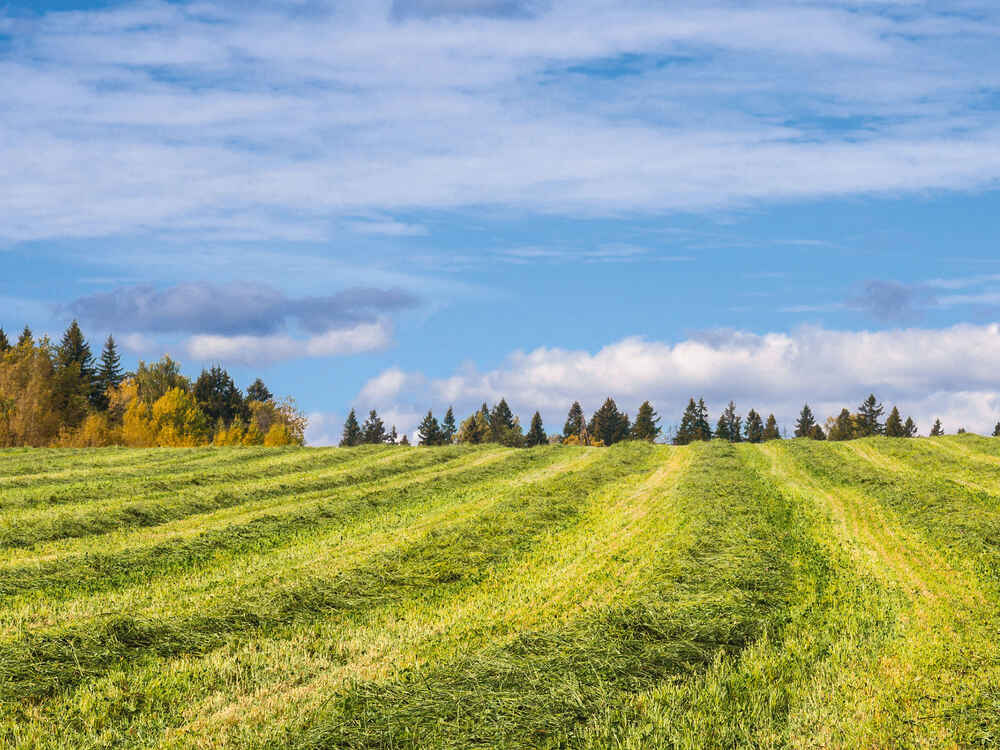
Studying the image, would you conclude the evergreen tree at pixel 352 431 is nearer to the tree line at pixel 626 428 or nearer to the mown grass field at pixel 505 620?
the tree line at pixel 626 428

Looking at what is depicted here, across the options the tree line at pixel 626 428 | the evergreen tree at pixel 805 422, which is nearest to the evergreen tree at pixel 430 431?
the tree line at pixel 626 428

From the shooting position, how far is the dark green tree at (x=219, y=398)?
95562 mm

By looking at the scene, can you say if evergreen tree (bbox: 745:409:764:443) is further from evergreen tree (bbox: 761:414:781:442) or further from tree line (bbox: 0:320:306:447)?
tree line (bbox: 0:320:306:447)

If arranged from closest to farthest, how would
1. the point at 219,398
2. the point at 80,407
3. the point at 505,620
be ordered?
the point at 505,620, the point at 80,407, the point at 219,398

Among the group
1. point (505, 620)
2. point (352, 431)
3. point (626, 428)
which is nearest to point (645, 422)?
A: point (626, 428)

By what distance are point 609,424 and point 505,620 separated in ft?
324

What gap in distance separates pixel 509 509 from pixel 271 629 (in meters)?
8.97

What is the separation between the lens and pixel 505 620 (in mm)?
10008

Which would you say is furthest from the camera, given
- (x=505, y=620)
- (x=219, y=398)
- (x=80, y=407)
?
(x=219, y=398)

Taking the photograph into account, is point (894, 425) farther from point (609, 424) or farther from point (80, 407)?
point (80, 407)

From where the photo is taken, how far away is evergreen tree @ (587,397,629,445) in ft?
→ 351

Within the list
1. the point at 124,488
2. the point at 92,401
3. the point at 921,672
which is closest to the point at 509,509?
the point at 921,672

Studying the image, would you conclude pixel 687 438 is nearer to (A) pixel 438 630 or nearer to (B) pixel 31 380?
(B) pixel 31 380

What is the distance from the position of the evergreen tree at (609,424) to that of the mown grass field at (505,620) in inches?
3344
